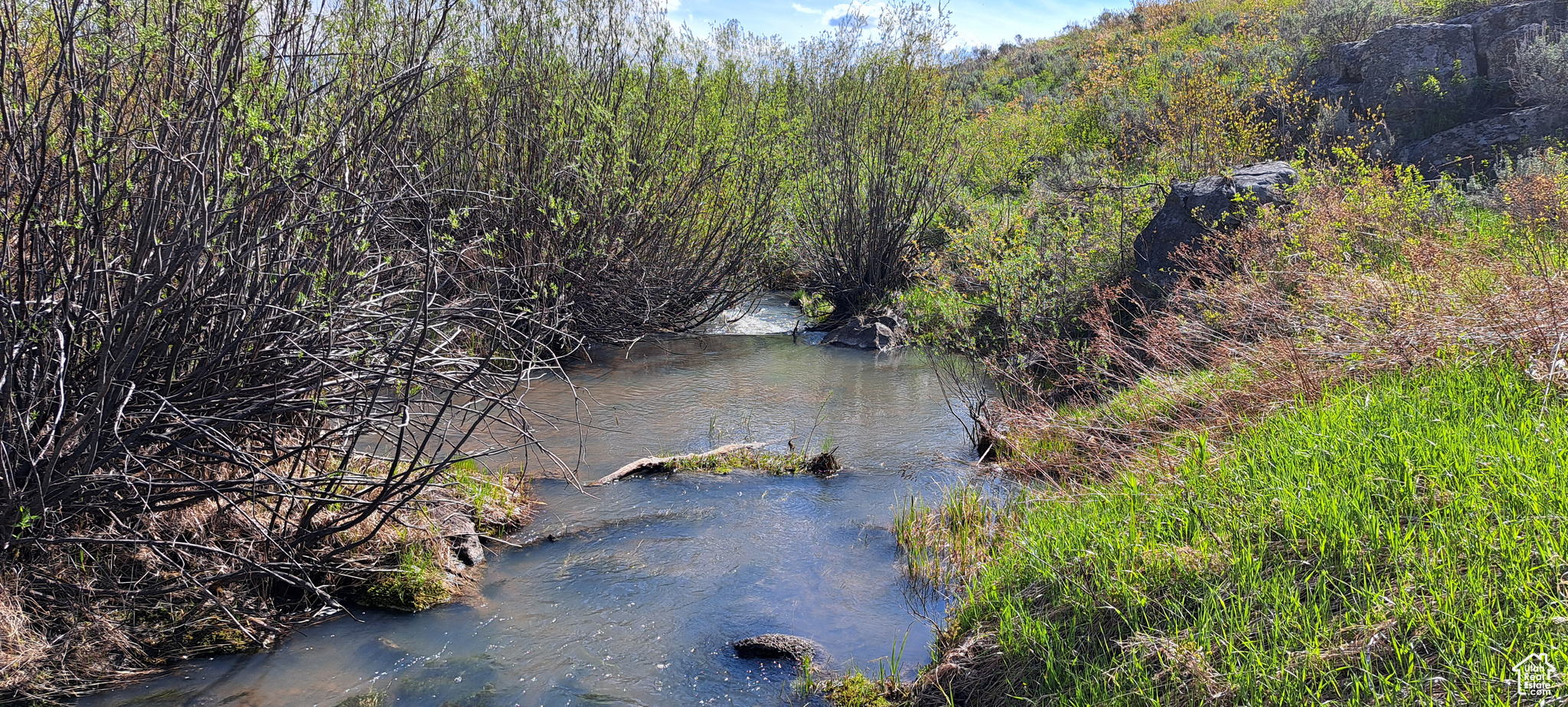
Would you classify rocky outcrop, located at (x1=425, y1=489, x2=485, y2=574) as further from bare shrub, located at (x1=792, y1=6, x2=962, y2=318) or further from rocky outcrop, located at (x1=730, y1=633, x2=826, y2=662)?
bare shrub, located at (x1=792, y1=6, x2=962, y2=318)

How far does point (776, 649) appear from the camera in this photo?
14.2 feet

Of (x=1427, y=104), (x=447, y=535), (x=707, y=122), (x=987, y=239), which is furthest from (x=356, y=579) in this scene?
(x=1427, y=104)

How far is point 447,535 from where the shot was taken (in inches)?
209

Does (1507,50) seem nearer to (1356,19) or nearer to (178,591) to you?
(1356,19)

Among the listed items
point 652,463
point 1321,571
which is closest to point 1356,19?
point 652,463

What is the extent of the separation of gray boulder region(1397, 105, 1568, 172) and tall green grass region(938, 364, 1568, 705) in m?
9.85

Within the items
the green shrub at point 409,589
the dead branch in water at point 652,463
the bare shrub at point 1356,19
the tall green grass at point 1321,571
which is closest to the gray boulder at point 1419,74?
the bare shrub at point 1356,19

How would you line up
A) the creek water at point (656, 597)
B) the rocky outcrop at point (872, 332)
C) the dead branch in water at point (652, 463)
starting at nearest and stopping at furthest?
the creek water at point (656, 597) < the dead branch in water at point (652, 463) < the rocky outcrop at point (872, 332)

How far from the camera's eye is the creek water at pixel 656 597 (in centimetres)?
406

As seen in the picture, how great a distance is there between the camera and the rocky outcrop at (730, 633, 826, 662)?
432 cm

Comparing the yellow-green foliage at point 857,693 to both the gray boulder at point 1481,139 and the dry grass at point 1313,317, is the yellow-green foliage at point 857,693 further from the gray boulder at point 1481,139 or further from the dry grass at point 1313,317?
the gray boulder at point 1481,139

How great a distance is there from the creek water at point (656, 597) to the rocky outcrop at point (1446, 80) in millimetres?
9861

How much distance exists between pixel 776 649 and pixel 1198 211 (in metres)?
7.10

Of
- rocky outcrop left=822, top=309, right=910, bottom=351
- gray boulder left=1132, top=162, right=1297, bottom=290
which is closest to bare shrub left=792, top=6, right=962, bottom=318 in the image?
rocky outcrop left=822, top=309, right=910, bottom=351
